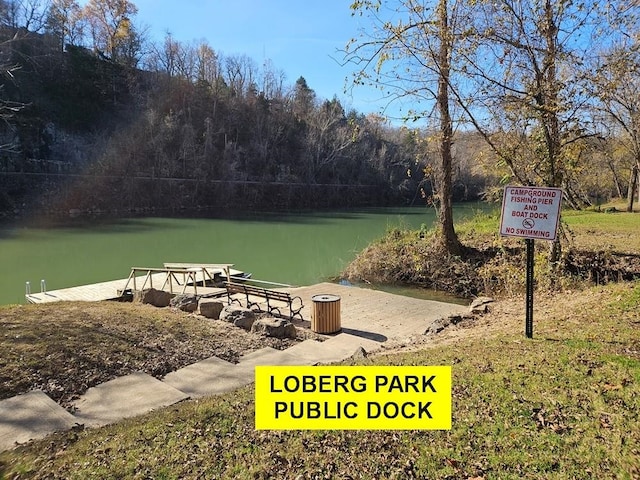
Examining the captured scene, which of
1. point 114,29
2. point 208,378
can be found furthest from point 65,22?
point 208,378

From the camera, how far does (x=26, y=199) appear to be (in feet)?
135

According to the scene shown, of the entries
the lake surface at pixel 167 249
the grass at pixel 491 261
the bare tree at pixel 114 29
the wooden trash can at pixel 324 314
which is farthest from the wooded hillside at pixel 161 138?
the wooden trash can at pixel 324 314

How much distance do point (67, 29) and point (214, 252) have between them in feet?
172

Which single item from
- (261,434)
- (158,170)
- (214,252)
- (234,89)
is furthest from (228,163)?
(261,434)

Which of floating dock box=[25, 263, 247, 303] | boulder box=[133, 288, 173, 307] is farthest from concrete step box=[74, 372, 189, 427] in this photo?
floating dock box=[25, 263, 247, 303]

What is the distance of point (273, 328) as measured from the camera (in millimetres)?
7609

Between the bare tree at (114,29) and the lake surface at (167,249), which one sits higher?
the bare tree at (114,29)

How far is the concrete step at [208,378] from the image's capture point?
483 cm

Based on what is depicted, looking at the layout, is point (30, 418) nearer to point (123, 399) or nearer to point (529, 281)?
point (123, 399)

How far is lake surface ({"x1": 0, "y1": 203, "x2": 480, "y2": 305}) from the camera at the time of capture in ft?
54.4

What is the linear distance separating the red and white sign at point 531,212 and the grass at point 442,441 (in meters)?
1.22

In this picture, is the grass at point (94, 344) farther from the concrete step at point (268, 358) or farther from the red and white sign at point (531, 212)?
the red and white sign at point (531, 212)

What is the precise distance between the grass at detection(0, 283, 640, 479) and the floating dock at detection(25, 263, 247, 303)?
26.1ft

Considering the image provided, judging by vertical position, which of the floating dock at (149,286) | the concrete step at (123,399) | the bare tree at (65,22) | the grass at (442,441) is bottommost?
the floating dock at (149,286)
